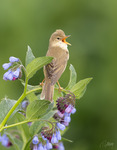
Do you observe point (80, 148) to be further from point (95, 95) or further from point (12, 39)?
point (12, 39)

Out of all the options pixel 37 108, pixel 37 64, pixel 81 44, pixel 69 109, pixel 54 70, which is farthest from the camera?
pixel 81 44

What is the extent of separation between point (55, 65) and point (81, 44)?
17.8ft

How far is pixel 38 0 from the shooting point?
30.8 ft

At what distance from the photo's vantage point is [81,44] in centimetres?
820

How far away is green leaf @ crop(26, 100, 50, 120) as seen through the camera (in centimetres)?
218

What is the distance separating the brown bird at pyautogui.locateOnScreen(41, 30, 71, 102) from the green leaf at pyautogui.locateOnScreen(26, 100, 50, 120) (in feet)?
0.44

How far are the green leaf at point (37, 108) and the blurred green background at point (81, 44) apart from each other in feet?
11.3

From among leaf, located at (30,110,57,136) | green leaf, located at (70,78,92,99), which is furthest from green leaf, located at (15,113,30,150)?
green leaf, located at (70,78,92,99)

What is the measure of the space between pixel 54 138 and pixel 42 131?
0.27 ft

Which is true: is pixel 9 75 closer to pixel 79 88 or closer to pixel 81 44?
pixel 79 88

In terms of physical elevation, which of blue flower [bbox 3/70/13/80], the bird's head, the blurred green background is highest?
the bird's head

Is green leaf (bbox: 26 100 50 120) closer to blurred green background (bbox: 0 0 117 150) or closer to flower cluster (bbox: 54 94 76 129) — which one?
flower cluster (bbox: 54 94 76 129)

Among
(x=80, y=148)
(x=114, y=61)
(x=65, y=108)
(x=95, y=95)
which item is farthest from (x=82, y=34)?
(x=65, y=108)

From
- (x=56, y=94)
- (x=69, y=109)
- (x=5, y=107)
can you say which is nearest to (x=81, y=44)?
(x=56, y=94)
